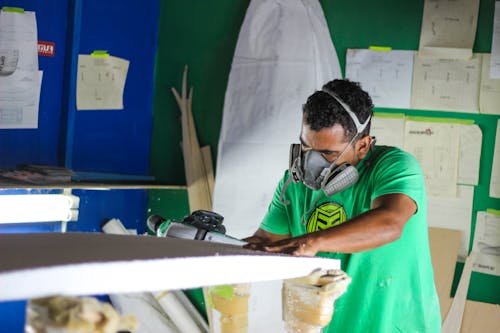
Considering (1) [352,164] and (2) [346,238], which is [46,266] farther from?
(1) [352,164]

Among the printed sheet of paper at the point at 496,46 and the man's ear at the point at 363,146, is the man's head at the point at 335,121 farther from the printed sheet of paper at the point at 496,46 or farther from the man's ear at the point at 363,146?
the printed sheet of paper at the point at 496,46

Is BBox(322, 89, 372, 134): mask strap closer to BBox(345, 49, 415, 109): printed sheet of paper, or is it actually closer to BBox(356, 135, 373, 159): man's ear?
BBox(356, 135, 373, 159): man's ear


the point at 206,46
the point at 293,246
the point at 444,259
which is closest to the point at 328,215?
the point at 293,246

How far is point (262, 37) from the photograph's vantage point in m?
3.78

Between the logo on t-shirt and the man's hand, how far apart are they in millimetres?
546

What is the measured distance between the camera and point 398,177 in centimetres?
217

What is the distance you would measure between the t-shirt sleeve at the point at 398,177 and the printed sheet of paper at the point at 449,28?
144 centimetres

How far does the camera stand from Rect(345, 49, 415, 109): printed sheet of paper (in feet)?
11.9

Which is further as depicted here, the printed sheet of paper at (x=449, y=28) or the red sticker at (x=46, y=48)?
the red sticker at (x=46, y=48)

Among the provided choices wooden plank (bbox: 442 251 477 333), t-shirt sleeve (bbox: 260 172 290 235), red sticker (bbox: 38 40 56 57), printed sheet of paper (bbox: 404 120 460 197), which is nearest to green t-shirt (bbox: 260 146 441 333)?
t-shirt sleeve (bbox: 260 172 290 235)

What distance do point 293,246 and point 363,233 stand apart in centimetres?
26

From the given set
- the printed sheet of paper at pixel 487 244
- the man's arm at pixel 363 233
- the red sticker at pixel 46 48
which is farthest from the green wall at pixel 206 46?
the man's arm at pixel 363 233

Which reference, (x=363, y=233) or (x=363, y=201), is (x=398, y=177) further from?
(x=363, y=233)

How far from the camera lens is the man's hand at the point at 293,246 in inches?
68.7
